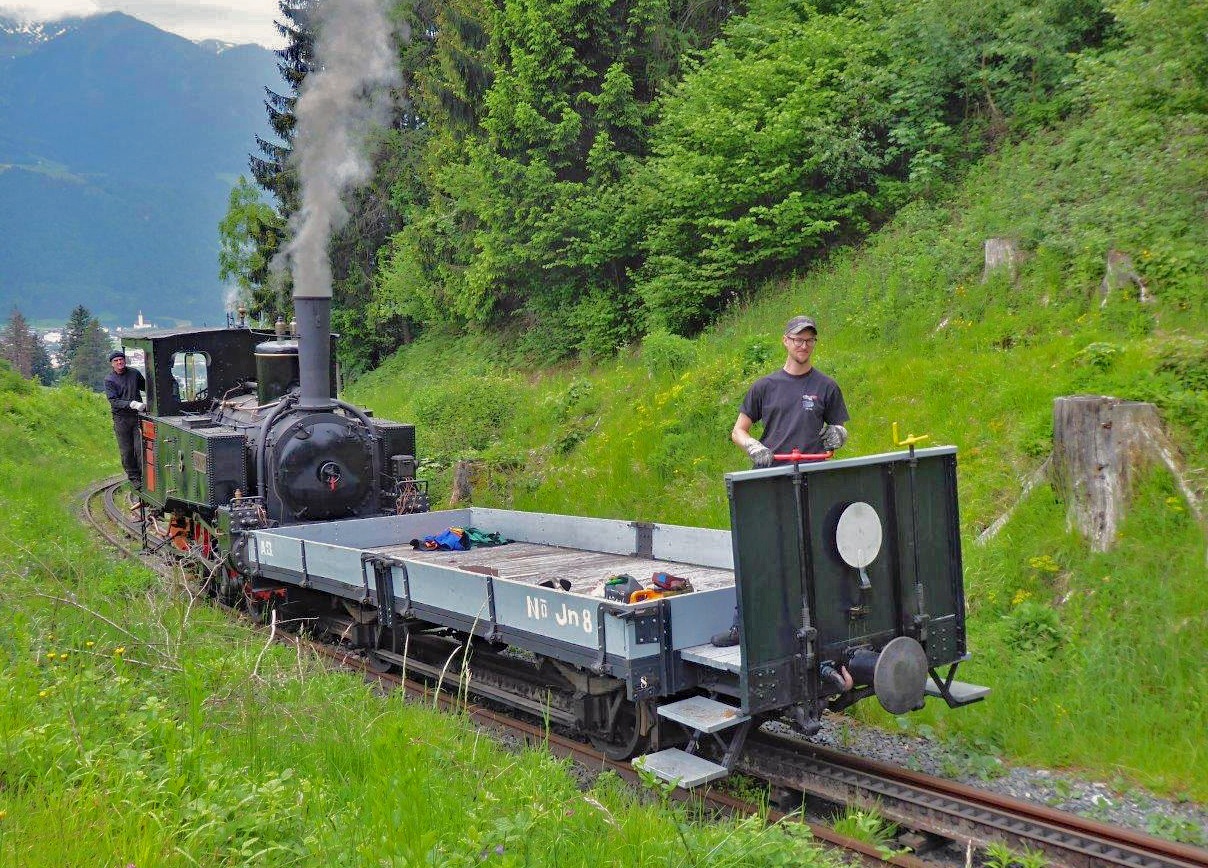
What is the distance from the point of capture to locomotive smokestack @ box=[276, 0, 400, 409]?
387 inches

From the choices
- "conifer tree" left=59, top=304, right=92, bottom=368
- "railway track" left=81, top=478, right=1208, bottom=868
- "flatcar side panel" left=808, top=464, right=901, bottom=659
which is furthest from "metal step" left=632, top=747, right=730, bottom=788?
"conifer tree" left=59, top=304, right=92, bottom=368

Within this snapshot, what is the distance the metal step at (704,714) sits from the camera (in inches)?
180

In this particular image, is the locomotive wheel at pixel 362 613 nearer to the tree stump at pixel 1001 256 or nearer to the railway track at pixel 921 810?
the railway track at pixel 921 810

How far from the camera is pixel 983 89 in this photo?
1439cm

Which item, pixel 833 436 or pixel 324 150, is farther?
pixel 324 150

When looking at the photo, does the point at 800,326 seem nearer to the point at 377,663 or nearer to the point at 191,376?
the point at 377,663

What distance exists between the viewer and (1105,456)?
7254 mm

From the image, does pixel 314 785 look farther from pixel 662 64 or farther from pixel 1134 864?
pixel 662 64

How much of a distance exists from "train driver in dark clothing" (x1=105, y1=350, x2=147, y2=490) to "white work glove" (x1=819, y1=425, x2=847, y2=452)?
1050cm

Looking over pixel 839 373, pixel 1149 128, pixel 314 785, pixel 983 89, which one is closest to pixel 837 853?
pixel 314 785

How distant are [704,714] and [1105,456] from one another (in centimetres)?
431

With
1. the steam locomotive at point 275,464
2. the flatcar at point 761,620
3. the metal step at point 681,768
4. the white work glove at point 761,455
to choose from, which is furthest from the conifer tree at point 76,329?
the metal step at point 681,768

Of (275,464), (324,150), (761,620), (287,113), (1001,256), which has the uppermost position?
(287,113)

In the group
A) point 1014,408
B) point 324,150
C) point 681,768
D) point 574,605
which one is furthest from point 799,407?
point 324,150
